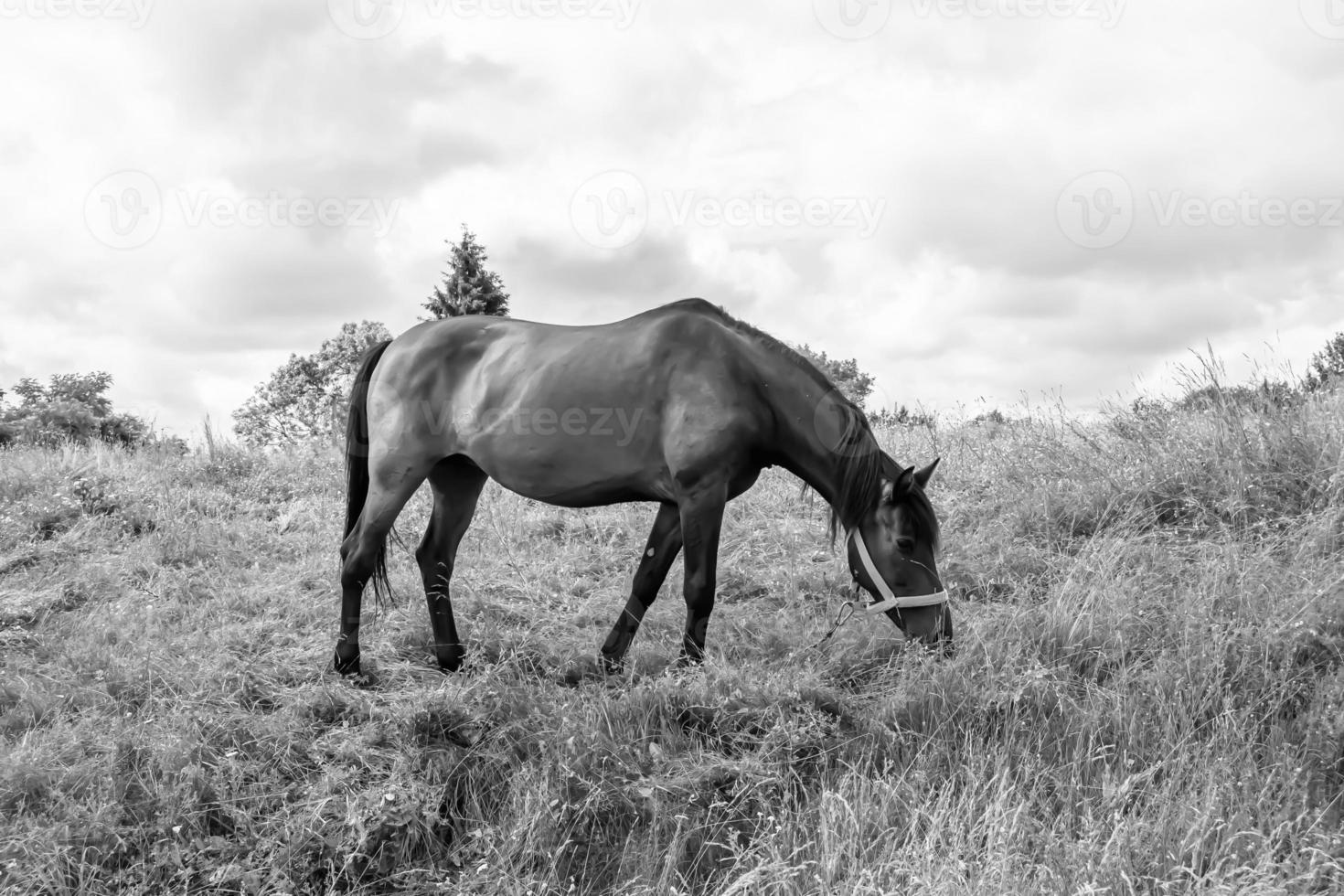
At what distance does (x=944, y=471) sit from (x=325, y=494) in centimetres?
665

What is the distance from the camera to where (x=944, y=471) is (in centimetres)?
838

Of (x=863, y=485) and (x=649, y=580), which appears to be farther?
(x=649, y=580)

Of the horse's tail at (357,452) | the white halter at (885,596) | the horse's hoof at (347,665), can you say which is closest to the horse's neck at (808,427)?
the white halter at (885,596)

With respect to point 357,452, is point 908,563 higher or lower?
lower

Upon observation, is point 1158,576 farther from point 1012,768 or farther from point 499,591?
point 499,591

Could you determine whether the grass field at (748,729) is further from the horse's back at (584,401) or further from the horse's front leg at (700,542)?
the horse's back at (584,401)

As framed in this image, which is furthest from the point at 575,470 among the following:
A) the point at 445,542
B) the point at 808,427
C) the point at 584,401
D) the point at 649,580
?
the point at 808,427

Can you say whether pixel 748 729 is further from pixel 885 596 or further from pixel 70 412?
pixel 70 412

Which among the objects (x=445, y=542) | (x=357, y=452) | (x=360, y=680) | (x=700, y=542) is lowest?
(x=360, y=680)

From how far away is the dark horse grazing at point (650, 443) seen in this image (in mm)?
4391

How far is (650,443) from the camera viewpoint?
448 cm

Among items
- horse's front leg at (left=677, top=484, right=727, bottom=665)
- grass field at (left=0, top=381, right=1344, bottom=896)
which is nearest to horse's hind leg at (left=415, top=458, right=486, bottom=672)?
grass field at (left=0, top=381, right=1344, bottom=896)

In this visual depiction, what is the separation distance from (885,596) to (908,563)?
0.22 metres

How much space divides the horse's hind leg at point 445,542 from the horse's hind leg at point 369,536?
263 mm
